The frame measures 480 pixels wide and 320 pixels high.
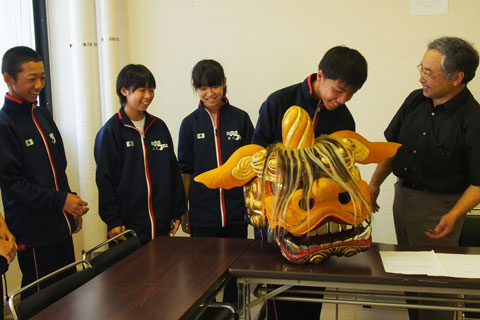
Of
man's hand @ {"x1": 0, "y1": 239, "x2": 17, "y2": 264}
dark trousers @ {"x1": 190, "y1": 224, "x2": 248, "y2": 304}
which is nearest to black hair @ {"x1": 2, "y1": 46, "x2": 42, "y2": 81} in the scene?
man's hand @ {"x1": 0, "y1": 239, "x2": 17, "y2": 264}

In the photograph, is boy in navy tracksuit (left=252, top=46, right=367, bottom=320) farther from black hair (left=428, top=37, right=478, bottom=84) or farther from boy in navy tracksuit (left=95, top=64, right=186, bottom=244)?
boy in navy tracksuit (left=95, top=64, right=186, bottom=244)

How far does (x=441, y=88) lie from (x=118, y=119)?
64.3 inches

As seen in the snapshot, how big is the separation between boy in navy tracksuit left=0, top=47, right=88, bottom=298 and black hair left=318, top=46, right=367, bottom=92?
4.49ft

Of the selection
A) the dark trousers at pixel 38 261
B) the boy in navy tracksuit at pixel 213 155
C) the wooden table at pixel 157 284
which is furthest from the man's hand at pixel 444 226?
the dark trousers at pixel 38 261

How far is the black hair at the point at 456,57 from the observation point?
2084 millimetres

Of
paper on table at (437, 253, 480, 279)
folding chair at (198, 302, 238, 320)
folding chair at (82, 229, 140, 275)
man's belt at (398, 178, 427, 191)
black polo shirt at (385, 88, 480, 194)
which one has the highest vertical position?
black polo shirt at (385, 88, 480, 194)

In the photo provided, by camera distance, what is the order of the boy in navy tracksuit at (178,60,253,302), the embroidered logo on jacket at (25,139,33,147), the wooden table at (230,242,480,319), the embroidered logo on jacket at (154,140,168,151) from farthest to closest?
the boy in navy tracksuit at (178,60,253,302), the embroidered logo on jacket at (154,140,168,151), the embroidered logo on jacket at (25,139,33,147), the wooden table at (230,242,480,319)

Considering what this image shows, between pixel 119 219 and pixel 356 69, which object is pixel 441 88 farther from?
pixel 119 219

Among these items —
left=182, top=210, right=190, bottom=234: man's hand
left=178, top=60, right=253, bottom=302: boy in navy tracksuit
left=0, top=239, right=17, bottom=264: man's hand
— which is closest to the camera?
left=0, top=239, right=17, bottom=264: man's hand

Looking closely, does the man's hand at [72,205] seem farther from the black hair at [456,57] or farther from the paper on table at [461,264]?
the black hair at [456,57]

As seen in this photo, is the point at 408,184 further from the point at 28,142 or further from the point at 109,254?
the point at 28,142

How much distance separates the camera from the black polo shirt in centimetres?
213

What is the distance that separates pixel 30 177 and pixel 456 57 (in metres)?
2.09

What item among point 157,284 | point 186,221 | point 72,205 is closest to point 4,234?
point 72,205
